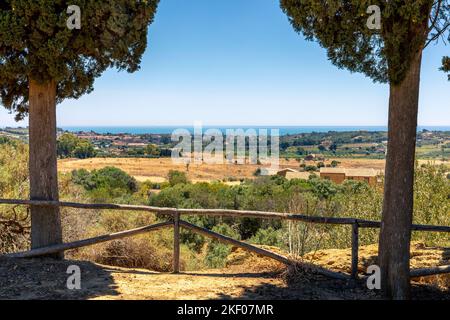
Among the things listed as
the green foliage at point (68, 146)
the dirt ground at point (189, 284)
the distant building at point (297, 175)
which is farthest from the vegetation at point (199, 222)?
the distant building at point (297, 175)

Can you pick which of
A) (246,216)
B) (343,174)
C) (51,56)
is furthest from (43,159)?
(343,174)

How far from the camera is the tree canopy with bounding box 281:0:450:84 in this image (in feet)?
16.2

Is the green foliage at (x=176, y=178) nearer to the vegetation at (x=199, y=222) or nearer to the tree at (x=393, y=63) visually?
the vegetation at (x=199, y=222)

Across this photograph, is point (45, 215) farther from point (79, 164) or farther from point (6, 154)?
point (79, 164)

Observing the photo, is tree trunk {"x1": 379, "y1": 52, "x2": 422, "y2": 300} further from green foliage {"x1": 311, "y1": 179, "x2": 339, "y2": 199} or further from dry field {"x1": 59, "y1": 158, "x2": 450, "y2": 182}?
dry field {"x1": 59, "y1": 158, "x2": 450, "y2": 182}

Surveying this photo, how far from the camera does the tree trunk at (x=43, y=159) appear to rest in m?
6.81

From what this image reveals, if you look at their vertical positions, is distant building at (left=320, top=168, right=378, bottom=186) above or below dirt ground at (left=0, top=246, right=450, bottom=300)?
below

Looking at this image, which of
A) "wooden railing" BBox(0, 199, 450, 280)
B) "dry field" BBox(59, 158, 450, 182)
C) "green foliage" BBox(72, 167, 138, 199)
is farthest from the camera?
"dry field" BBox(59, 158, 450, 182)

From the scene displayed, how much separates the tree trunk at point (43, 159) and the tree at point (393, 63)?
4.40 metres

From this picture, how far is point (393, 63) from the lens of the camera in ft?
16.7

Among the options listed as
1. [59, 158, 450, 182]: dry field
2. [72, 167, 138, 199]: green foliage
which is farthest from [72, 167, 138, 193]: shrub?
[59, 158, 450, 182]: dry field

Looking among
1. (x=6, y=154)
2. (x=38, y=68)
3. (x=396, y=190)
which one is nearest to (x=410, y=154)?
(x=396, y=190)

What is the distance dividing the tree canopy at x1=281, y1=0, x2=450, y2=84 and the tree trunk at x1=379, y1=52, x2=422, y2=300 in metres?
0.23

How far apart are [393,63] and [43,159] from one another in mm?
5691
